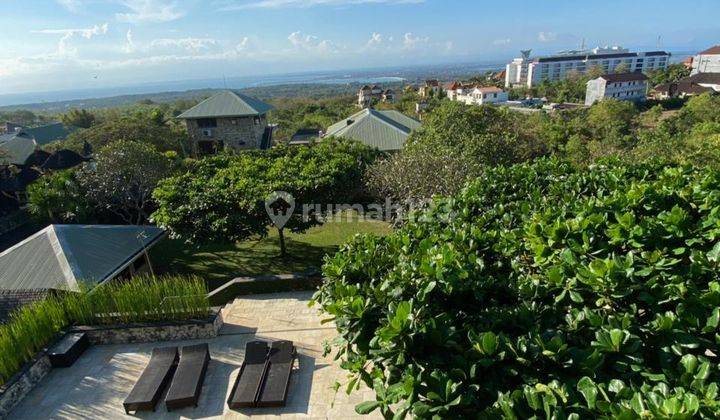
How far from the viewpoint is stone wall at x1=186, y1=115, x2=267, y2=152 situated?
29.9 m

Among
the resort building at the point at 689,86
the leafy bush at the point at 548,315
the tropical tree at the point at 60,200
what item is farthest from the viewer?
the resort building at the point at 689,86

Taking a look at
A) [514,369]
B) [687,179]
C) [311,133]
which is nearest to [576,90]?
[311,133]

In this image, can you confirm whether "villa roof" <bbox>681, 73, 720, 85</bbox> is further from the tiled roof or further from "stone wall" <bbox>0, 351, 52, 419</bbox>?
"stone wall" <bbox>0, 351, 52, 419</bbox>

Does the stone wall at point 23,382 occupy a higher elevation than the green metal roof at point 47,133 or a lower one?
lower

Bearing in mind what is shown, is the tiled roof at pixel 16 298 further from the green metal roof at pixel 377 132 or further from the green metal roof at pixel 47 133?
the green metal roof at pixel 47 133

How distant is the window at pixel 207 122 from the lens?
29.9m

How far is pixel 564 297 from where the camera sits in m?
4.05

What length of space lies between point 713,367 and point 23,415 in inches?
375

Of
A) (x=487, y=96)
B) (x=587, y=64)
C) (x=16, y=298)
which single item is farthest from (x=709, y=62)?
(x=16, y=298)

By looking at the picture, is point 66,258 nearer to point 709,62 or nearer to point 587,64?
point 709,62

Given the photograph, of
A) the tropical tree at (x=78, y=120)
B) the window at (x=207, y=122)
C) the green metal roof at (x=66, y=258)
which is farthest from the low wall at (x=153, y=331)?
the tropical tree at (x=78, y=120)

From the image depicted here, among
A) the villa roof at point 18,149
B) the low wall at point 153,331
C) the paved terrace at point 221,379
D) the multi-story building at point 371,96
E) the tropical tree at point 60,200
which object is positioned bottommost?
the paved terrace at point 221,379

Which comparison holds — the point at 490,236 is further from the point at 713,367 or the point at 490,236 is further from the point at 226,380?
the point at 226,380

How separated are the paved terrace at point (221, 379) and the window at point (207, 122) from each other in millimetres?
23784
